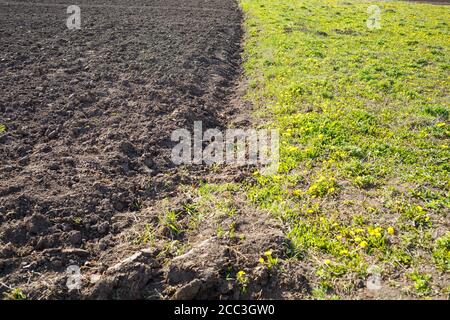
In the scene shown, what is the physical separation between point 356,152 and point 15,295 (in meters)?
4.23

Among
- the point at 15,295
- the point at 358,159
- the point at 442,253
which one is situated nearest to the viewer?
the point at 15,295

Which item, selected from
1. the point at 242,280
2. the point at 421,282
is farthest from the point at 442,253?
the point at 242,280

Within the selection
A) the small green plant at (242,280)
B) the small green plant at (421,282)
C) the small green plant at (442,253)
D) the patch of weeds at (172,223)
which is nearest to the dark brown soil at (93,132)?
the patch of weeds at (172,223)

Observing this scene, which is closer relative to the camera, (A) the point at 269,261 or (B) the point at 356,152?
(A) the point at 269,261

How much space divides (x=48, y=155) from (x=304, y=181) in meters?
3.26

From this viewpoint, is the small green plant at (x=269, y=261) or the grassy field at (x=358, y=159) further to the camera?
the grassy field at (x=358, y=159)

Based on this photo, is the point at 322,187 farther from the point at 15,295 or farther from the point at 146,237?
the point at 15,295

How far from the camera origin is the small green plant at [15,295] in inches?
123

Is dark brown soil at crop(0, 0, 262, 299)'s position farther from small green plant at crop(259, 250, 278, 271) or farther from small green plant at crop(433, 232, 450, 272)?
small green plant at crop(433, 232, 450, 272)

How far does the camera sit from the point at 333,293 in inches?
126

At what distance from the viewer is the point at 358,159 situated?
5.09 m

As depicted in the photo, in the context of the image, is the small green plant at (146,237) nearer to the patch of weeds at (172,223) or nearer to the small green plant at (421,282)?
the patch of weeds at (172,223)

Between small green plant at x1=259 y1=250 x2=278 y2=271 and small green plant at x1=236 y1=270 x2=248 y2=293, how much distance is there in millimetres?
211
